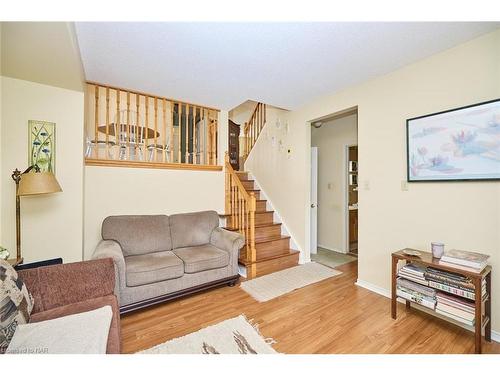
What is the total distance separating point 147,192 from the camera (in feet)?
9.97

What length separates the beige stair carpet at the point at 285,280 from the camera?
Answer: 2509 millimetres

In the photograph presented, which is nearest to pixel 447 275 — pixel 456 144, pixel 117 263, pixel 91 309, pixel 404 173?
pixel 404 173

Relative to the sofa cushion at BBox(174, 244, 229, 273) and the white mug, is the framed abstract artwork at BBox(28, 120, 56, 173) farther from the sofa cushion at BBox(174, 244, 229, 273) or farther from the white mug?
the white mug

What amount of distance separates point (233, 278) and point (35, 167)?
2272mm

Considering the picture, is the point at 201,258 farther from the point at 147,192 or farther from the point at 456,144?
the point at 456,144

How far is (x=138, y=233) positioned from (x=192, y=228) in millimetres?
646

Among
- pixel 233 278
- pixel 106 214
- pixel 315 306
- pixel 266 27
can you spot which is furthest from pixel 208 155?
pixel 315 306

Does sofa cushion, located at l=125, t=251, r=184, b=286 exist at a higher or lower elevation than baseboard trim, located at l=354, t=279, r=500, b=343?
higher

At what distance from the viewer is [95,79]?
261cm

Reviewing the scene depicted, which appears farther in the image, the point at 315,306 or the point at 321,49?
the point at 315,306

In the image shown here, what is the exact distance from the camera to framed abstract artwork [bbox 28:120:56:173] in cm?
216

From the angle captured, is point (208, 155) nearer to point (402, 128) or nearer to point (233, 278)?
point (233, 278)

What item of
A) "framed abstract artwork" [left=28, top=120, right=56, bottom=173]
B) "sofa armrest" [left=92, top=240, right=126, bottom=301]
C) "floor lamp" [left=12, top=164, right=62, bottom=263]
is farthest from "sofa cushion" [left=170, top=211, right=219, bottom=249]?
"framed abstract artwork" [left=28, top=120, right=56, bottom=173]

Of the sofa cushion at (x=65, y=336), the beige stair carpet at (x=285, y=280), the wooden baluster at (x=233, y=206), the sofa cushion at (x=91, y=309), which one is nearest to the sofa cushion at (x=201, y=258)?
the beige stair carpet at (x=285, y=280)
